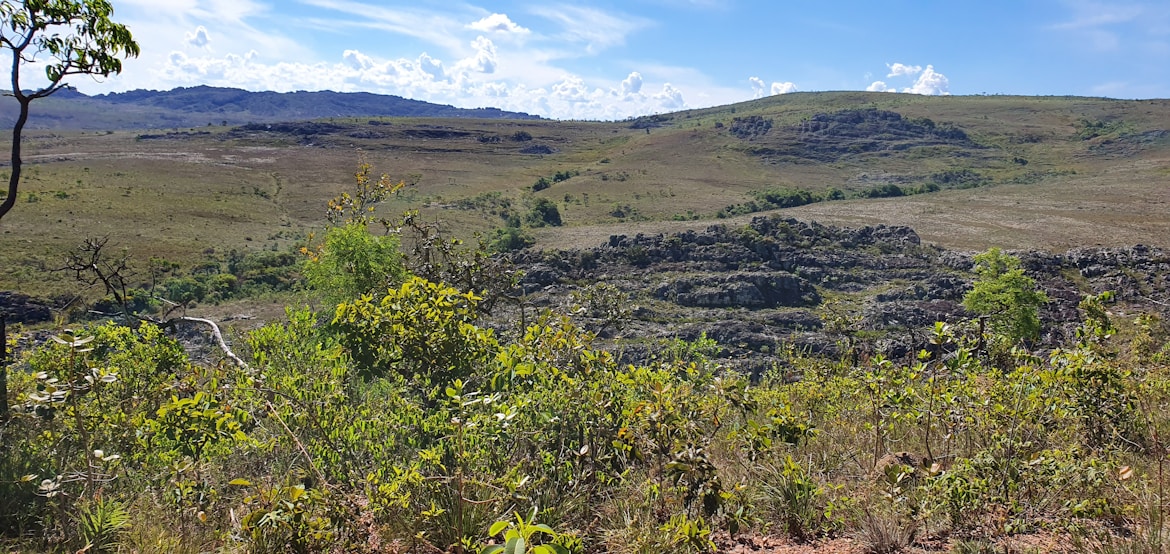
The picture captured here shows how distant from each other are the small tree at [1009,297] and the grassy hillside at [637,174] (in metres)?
17.3

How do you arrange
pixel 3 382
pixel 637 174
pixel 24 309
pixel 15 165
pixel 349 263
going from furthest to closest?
1. pixel 637 174
2. pixel 24 309
3. pixel 349 263
4. pixel 15 165
5. pixel 3 382

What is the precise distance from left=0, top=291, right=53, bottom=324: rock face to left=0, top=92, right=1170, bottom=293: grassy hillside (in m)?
1.86

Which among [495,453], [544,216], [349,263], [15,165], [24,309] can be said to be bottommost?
[24,309]

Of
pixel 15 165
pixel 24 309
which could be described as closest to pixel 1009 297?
pixel 15 165

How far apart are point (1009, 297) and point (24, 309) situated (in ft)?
115

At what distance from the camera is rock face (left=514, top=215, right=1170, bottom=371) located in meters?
23.5

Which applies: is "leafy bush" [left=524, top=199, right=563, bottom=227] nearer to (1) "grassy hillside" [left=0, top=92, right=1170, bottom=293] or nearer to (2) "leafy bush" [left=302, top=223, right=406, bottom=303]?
(1) "grassy hillside" [left=0, top=92, right=1170, bottom=293]

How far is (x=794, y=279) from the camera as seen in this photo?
29250 millimetres

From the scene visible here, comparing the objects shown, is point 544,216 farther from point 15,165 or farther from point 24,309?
point 15,165

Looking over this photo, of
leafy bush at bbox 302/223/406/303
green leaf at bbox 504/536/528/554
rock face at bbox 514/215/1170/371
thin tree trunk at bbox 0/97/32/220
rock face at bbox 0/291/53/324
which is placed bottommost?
rock face at bbox 0/291/53/324

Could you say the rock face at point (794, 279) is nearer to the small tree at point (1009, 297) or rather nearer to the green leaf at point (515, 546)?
the small tree at point (1009, 297)

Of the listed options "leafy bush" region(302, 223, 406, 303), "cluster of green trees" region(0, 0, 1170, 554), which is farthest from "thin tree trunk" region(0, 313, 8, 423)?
"leafy bush" region(302, 223, 406, 303)

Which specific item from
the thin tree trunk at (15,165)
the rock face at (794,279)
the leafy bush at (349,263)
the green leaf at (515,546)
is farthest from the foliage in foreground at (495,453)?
the rock face at (794,279)

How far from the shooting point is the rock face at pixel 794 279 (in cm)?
2348
